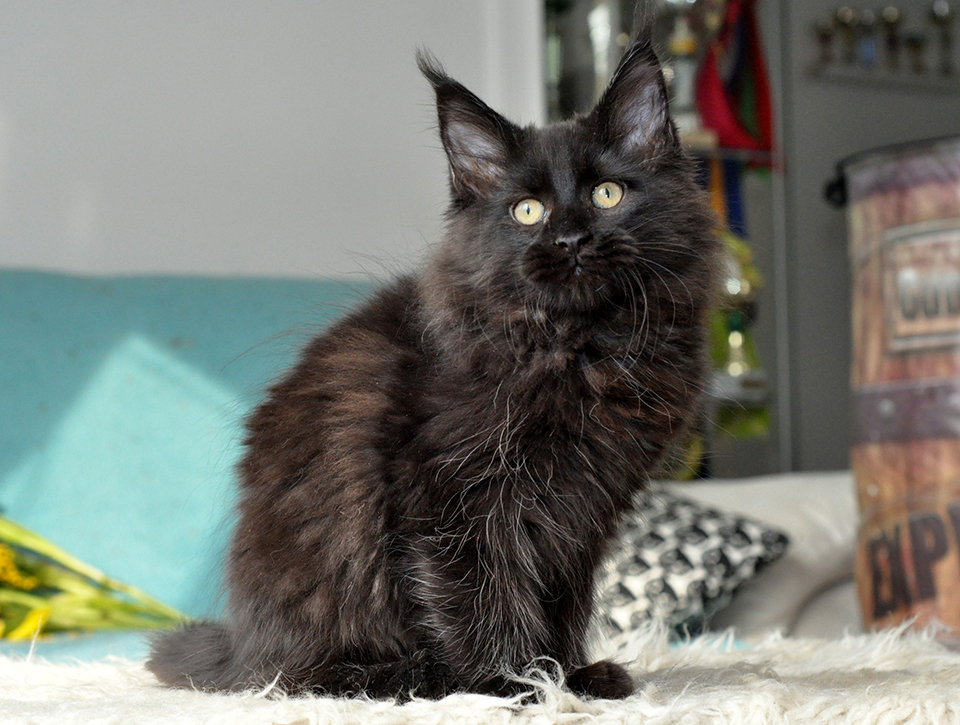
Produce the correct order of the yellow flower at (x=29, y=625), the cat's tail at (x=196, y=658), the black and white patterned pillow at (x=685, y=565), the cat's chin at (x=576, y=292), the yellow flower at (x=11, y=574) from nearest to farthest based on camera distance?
the cat's chin at (x=576, y=292)
the cat's tail at (x=196, y=658)
the yellow flower at (x=29, y=625)
the yellow flower at (x=11, y=574)
the black and white patterned pillow at (x=685, y=565)

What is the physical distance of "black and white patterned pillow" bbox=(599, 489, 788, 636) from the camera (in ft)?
6.20

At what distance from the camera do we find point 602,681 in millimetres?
989

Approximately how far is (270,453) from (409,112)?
2046mm

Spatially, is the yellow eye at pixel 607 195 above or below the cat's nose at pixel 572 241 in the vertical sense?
above

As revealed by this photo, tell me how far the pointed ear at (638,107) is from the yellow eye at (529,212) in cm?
13

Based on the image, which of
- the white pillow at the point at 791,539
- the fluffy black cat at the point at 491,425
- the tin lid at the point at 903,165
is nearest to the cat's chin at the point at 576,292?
the fluffy black cat at the point at 491,425

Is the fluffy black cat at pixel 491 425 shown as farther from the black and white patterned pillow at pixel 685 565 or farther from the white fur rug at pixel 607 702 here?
the black and white patterned pillow at pixel 685 565

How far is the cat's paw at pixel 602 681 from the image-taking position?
0.98m

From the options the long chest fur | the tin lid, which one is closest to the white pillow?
the tin lid

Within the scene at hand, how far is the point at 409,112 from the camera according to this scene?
2881mm

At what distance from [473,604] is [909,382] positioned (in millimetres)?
1191

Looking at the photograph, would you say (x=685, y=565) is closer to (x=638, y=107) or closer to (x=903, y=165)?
(x=903, y=165)

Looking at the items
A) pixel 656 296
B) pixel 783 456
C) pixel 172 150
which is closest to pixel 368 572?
pixel 656 296

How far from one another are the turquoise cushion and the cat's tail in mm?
626
